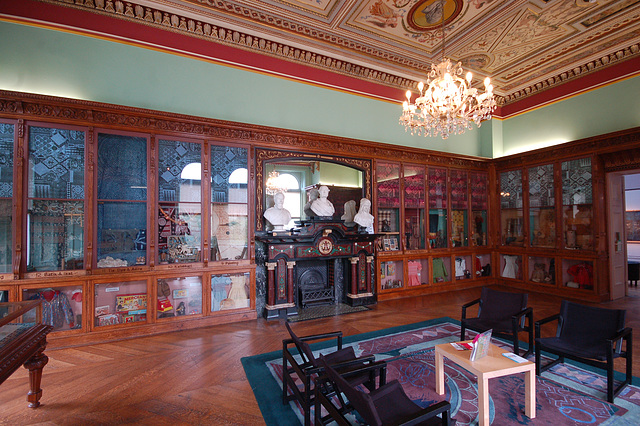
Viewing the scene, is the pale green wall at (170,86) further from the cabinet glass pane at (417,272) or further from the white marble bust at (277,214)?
the cabinet glass pane at (417,272)

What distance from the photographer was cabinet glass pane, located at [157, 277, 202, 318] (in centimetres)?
460

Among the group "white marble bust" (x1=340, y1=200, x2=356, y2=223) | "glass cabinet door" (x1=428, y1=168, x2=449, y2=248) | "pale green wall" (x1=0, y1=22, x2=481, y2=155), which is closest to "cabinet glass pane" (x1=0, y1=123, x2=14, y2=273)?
"pale green wall" (x1=0, y1=22, x2=481, y2=155)

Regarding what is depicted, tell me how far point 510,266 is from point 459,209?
193 centimetres

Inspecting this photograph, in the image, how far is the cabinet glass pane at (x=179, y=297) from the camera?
15.1 feet

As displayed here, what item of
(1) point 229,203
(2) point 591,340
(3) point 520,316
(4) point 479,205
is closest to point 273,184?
(1) point 229,203

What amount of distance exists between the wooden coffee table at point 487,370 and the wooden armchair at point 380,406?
21.7 inches

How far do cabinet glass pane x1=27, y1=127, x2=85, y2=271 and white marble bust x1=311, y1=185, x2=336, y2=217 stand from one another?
364 centimetres

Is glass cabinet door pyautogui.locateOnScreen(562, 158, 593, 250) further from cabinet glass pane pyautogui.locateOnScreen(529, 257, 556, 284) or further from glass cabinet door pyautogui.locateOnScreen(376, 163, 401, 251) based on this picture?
glass cabinet door pyautogui.locateOnScreen(376, 163, 401, 251)

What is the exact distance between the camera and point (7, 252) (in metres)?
3.87

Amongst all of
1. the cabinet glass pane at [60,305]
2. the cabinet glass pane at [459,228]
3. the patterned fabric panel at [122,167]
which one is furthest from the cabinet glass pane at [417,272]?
the cabinet glass pane at [60,305]

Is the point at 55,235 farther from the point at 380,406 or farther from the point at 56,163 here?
the point at 380,406

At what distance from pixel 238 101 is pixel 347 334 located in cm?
431

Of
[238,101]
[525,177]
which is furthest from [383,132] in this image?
[525,177]

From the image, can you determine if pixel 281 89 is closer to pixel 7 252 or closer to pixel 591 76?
pixel 7 252
